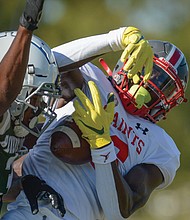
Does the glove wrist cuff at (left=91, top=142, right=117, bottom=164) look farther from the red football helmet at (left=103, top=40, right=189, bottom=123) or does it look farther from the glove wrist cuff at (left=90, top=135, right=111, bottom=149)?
the red football helmet at (left=103, top=40, right=189, bottom=123)

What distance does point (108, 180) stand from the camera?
4.35 metres

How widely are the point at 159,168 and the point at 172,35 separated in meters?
6.96

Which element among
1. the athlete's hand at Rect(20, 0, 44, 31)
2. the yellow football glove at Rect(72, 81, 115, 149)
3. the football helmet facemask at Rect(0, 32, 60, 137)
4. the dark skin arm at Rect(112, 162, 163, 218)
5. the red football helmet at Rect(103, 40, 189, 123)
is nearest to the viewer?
the athlete's hand at Rect(20, 0, 44, 31)

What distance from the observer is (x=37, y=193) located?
429 cm

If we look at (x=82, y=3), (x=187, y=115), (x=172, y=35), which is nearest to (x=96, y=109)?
(x=187, y=115)

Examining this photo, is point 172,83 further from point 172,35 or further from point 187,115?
point 172,35

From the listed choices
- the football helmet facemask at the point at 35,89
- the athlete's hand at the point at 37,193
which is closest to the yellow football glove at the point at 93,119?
the football helmet facemask at the point at 35,89

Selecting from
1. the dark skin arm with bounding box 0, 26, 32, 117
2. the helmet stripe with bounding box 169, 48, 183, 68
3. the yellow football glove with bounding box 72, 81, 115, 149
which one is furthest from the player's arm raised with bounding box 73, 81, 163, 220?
the helmet stripe with bounding box 169, 48, 183, 68

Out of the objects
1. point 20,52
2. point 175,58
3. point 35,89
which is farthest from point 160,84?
point 20,52

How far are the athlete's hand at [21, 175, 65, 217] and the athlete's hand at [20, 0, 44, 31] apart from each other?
78 centimetres

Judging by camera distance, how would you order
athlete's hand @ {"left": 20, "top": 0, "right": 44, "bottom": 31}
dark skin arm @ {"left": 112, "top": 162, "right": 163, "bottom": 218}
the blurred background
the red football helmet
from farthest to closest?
the blurred background, the red football helmet, dark skin arm @ {"left": 112, "top": 162, "right": 163, "bottom": 218}, athlete's hand @ {"left": 20, "top": 0, "right": 44, "bottom": 31}

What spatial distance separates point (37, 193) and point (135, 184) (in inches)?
19.7

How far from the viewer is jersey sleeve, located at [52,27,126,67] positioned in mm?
4422

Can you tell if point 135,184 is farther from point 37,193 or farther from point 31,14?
point 31,14
